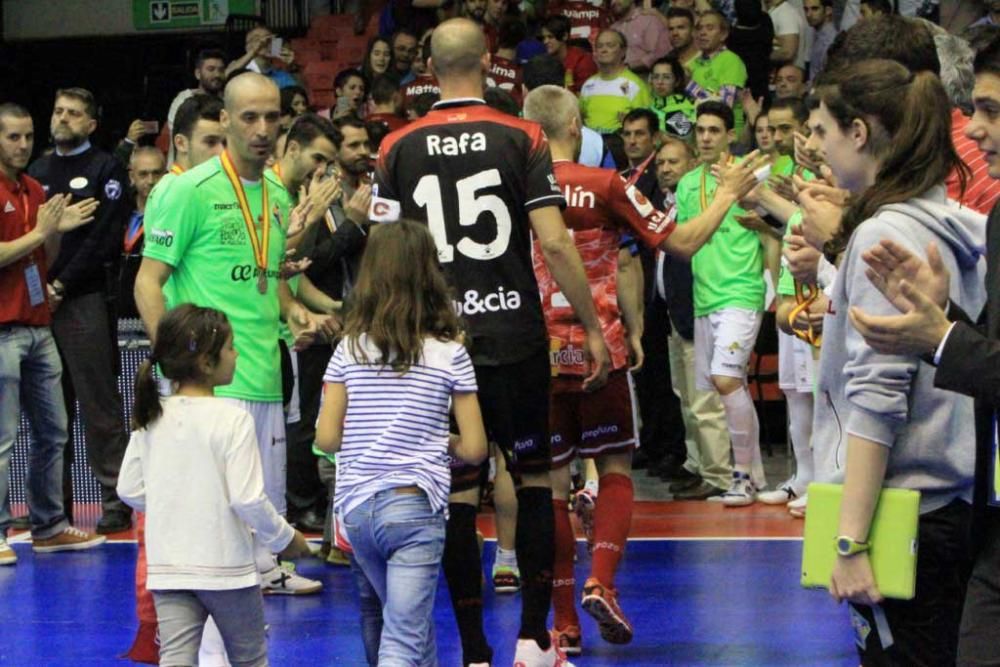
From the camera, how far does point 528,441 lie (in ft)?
18.7

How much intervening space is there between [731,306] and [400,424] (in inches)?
218

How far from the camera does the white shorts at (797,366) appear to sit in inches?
383

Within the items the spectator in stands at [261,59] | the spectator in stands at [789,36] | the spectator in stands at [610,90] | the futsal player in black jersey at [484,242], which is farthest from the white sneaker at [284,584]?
the spectator in stands at [789,36]

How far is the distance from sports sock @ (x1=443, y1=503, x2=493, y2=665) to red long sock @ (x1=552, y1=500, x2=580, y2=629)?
59cm

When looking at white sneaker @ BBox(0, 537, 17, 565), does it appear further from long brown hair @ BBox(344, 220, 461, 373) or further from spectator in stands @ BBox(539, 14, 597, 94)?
spectator in stands @ BBox(539, 14, 597, 94)

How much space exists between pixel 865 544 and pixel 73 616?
4.82 meters

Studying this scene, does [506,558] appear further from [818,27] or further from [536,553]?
[818,27]

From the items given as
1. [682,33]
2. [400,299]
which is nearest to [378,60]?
[682,33]

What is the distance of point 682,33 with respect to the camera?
14352mm

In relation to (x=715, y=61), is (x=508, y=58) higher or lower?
higher

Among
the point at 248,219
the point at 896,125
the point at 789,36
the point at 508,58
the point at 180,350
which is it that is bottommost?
the point at 180,350

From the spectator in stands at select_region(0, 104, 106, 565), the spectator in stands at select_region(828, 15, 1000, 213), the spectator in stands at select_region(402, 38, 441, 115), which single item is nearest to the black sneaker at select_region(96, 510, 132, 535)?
the spectator in stands at select_region(0, 104, 106, 565)

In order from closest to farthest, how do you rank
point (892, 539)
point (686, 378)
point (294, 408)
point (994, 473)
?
point (994, 473)
point (892, 539)
point (294, 408)
point (686, 378)

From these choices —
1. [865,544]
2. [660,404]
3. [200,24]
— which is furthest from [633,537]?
[200,24]
